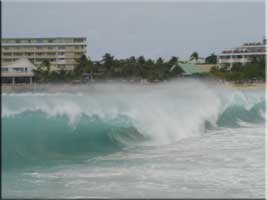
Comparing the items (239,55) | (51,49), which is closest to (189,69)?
(239,55)

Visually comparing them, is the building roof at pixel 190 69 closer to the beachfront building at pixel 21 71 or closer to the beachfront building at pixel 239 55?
the beachfront building at pixel 239 55

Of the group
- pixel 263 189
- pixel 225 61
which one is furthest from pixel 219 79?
pixel 263 189

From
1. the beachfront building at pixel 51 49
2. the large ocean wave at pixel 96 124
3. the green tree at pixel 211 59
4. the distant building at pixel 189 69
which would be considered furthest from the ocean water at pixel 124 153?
the green tree at pixel 211 59

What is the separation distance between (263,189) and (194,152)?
4903mm

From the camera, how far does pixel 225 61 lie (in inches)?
3605

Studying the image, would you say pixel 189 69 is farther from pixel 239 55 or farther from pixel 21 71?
pixel 21 71

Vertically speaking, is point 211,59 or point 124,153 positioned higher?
point 211,59

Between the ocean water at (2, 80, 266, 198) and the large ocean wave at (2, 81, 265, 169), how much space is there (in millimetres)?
31

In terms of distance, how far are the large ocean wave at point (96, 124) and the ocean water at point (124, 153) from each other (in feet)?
0.10

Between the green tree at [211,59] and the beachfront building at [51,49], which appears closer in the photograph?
the beachfront building at [51,49]

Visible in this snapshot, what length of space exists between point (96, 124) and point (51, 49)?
222ft

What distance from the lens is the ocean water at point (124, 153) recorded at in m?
8.68

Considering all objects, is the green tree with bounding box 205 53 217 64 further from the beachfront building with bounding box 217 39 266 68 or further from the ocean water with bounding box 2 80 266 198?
the ocean water with bounding box 2 80 266 198

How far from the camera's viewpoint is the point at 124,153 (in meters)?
14.1
